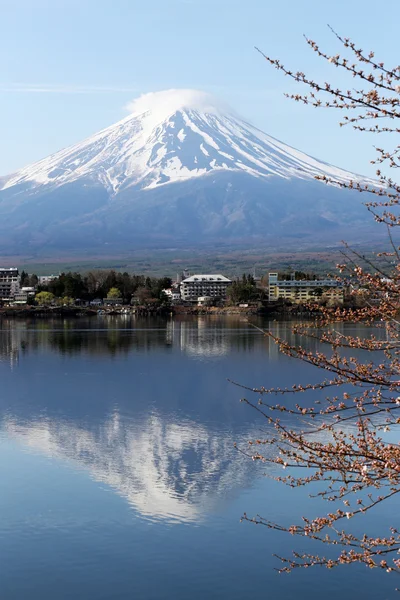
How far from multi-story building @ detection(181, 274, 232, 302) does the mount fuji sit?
55.1 m

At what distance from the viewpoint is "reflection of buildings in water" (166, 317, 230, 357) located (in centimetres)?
2495

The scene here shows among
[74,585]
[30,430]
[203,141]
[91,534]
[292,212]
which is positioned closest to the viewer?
[74,585]

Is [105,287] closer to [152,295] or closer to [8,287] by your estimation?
[152,295]

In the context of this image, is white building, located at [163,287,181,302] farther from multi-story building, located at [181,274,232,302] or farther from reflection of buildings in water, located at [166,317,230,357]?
reflection of buildings in water, located at [166,317,230,357]

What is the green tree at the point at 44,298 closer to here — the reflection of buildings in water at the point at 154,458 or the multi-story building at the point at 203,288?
the multi-story building at the point at 203,288

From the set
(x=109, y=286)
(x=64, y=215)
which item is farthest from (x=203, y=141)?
(x=109, y=286)

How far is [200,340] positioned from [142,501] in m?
21.3

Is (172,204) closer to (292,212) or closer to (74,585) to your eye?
(292,212)

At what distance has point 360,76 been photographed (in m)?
3.07

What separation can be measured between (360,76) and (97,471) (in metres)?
7.51

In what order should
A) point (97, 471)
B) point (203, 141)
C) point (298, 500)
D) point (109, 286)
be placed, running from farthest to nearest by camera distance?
point (203, 141) < point (109, 286) < point (97, 471) < point (298, 500)

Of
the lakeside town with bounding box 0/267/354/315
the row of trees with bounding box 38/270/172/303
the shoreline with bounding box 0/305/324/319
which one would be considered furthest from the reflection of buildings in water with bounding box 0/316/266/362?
the row of trees with bounding box 38/270/172/303

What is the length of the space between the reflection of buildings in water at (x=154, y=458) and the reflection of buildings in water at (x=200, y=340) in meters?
11.6

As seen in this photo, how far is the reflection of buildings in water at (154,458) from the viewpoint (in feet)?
28.1
